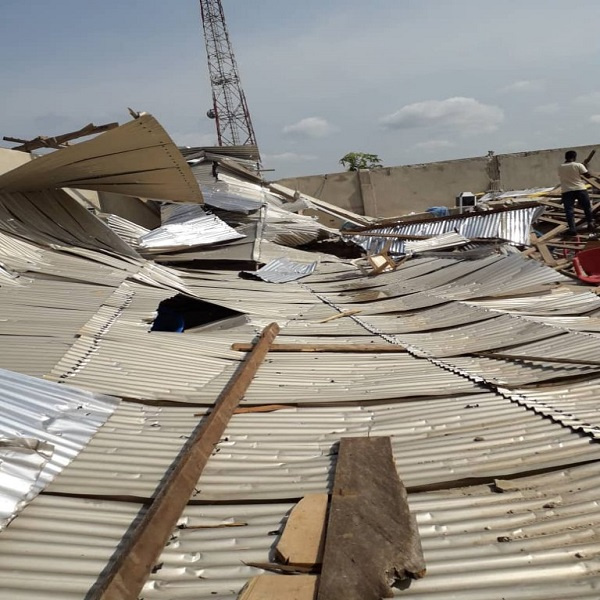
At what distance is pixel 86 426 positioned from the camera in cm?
332

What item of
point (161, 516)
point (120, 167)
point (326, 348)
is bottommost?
point (326, 348)

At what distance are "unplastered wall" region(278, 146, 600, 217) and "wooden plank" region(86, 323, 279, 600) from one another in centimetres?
2181

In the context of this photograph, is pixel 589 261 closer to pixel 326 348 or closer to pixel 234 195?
pixel 326 348

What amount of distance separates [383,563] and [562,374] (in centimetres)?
260

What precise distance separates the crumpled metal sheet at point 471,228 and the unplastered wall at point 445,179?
1025 centimetres

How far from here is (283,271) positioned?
415 inches

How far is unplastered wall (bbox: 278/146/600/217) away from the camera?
24.5m

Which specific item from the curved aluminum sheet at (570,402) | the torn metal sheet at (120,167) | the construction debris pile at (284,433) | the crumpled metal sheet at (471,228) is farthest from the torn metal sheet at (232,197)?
the curved aluminum sheet at (570,402)

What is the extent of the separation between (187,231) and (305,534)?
10.2m

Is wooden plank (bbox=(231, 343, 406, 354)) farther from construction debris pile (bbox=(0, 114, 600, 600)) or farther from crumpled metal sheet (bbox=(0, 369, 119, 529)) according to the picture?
crumpled metal sheet (bbox=(0, 369, 119, 529))

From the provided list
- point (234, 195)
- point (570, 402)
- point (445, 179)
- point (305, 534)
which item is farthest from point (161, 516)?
point (445, 179)

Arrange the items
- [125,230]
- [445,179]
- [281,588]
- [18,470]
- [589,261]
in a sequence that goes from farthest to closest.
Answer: [445,179], [125,230], [589,261], [18,470], [281,588]

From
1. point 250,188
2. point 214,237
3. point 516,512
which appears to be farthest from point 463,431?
point 250,188

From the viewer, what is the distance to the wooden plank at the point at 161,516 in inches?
78.8
